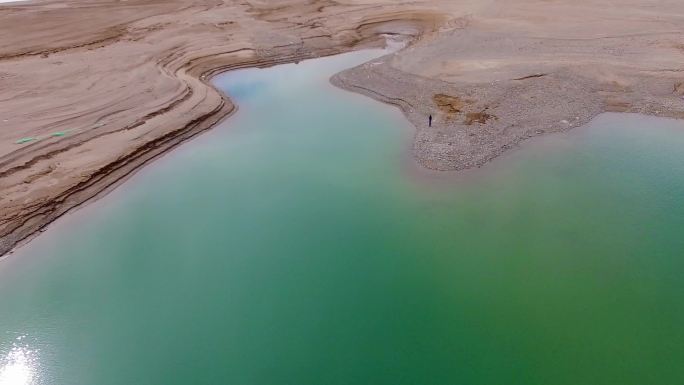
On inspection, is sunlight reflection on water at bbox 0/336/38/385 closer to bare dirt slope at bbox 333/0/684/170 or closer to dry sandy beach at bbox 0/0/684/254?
dry sandy beach at bbox 0/0/684/254

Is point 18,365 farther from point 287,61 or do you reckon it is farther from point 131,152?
point 287,61

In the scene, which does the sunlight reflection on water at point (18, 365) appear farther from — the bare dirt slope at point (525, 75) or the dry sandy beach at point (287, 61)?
the bare dirt slope at point (525, 75)

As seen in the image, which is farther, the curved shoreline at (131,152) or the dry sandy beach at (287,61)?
the dry sandy beach at (287,61)

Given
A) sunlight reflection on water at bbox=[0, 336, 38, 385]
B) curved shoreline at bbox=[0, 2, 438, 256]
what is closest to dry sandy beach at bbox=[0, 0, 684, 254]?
curved shoreline at bbox=[0, 2, 438, 256]

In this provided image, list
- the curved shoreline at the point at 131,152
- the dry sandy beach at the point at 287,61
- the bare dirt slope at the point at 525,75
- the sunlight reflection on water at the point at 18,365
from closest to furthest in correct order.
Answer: the sunlight reflection on water at the point at 18,365
the curved shoreline at the point at 131,152
the dry sandy beach at the point at 287,61
the bare dirt slope at the point at 525,75

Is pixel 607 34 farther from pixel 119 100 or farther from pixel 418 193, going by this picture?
pixel 119 100

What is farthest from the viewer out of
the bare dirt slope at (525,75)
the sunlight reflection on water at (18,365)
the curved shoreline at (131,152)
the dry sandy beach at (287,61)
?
the bare dirt slope at (525,75)

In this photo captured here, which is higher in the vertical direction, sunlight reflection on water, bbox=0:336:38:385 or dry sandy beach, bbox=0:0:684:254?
dry sandy beach, bbox=0:0:684:254

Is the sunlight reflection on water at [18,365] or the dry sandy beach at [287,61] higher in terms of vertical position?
the dry sandy beach at [287,61]

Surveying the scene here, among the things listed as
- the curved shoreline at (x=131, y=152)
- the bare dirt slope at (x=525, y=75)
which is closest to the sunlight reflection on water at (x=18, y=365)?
the curved shoreline at (x=131, y=152)
